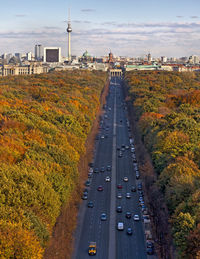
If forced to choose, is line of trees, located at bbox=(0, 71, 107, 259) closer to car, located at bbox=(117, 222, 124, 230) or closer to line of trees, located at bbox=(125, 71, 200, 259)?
car, located at bbox=(117, 222, 124, 230)

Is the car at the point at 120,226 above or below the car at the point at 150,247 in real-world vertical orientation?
above

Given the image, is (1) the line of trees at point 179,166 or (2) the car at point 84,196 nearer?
(1) the line of trees at point 179,166

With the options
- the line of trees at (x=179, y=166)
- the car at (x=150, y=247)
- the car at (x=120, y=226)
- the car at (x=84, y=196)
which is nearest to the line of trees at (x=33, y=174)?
the car at (x=84, y=196)

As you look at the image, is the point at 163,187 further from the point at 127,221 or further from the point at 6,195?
the point at 6,195

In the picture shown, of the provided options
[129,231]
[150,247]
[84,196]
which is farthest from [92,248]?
[84,196]

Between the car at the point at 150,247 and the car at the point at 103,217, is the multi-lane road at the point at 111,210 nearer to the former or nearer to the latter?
the car at the point at 103,217

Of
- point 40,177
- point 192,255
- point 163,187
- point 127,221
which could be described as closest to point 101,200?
point 127,221

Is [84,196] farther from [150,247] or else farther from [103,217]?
[150,247]

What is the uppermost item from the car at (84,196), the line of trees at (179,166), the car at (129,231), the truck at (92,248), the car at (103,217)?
the line of trees at (179,166)
